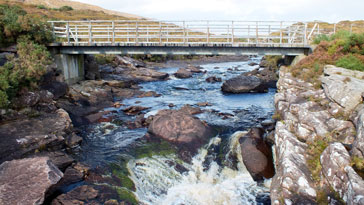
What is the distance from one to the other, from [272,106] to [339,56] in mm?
7013

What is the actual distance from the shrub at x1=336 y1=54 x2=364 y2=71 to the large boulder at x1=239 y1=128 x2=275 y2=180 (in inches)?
274

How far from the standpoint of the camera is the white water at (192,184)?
12.4 metres

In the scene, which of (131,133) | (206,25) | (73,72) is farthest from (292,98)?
(73,72)

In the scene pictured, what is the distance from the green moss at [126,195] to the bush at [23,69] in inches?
379

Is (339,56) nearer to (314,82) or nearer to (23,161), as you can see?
(314,82)

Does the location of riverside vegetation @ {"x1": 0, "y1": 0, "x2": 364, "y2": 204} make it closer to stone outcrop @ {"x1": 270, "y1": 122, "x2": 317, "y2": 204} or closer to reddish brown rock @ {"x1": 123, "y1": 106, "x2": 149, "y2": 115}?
stone outcrop @ {"x1": 270, "y1": 122, "x2": 317, "y2": 204}

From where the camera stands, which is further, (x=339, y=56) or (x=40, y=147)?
(x=339, y=56)

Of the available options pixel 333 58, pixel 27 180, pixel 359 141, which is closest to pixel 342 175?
pixel 359 141

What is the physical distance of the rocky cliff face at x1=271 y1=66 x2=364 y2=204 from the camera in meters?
9.48

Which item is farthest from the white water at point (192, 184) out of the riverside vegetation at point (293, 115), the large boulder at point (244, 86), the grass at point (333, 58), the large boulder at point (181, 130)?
the large boulder at point (244, 86)

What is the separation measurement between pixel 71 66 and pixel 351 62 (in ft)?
80.0

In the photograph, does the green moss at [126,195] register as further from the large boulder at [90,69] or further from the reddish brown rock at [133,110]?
the large boulder at [90,69]

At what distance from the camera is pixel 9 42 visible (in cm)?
2269

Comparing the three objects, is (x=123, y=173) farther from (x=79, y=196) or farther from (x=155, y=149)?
(x=155, y=149)
